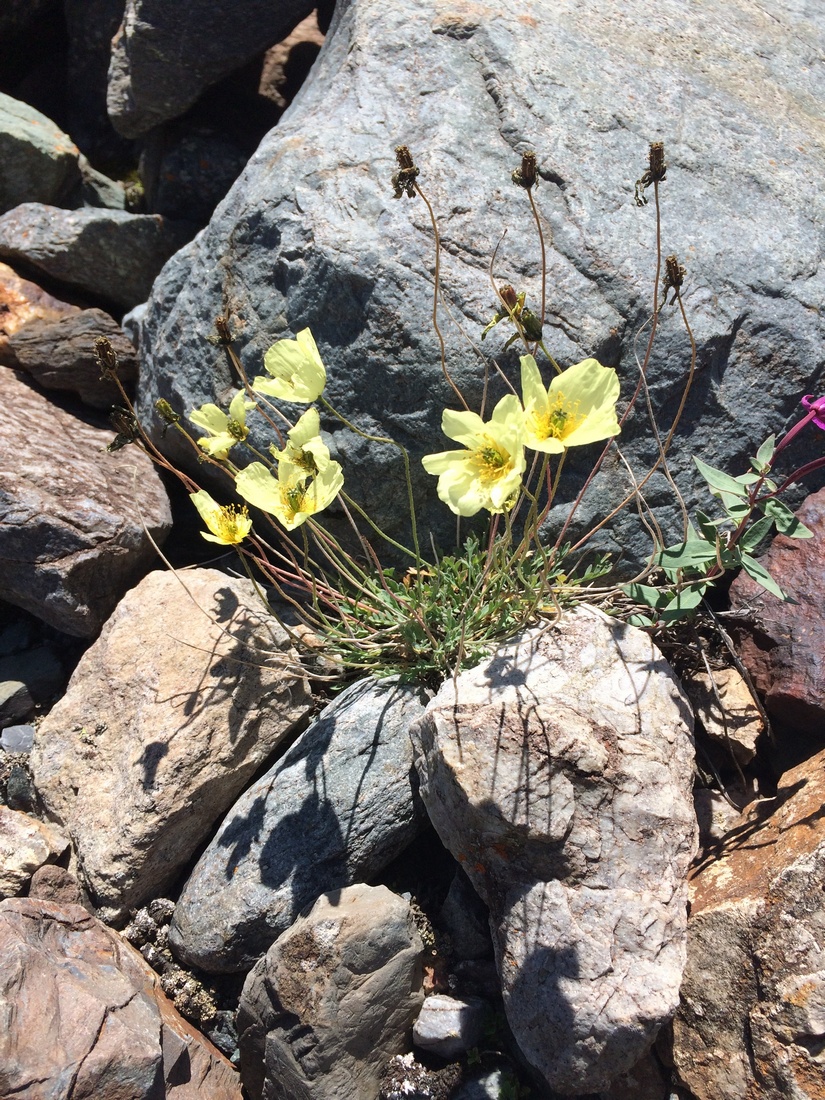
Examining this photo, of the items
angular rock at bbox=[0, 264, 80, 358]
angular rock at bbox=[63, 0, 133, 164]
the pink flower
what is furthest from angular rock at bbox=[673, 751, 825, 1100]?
angular rock at bbox=[63, 0, 133, 164]

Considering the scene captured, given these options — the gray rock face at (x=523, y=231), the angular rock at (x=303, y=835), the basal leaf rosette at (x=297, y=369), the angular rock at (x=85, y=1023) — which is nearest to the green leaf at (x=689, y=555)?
the gray rock face at (x=523, y=231)

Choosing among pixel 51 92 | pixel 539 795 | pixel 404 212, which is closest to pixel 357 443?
pixel 404 212

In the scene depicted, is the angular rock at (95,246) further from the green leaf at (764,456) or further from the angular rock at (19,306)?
the green leaf at (764,456)

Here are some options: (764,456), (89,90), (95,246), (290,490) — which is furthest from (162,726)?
(89,90)

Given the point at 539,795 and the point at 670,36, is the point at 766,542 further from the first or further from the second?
the point at 670,36

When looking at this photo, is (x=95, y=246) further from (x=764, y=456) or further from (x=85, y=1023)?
(x=85, y=1023)

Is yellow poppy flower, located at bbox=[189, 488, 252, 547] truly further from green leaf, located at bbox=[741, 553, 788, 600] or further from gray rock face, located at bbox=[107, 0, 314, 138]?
gray rock face, located at bbox=[107, 0, 314, 138]
